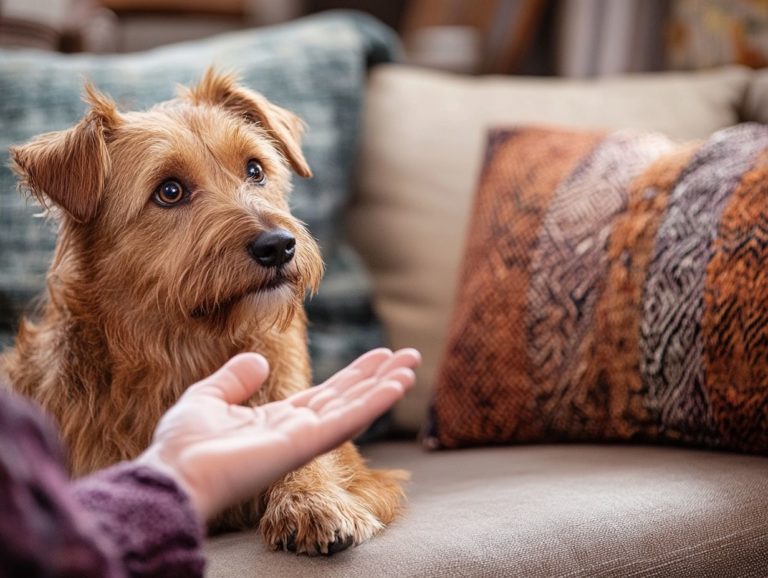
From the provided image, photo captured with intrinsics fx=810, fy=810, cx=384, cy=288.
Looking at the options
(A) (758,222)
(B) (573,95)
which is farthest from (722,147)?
(B) (573,95)

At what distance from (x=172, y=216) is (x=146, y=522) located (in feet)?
2.08

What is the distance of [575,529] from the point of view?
1.04 m

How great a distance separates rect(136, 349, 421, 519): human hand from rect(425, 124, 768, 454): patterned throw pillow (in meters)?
0.57

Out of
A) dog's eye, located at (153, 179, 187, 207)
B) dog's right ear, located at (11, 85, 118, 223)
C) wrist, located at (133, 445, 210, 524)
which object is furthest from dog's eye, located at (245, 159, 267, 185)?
wrist, located at (133, 445, 210, 524)

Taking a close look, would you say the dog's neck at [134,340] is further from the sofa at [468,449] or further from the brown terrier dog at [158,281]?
the sofa at [468,449]

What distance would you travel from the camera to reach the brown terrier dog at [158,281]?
1167 mm

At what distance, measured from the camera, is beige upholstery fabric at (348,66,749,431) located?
1872mm

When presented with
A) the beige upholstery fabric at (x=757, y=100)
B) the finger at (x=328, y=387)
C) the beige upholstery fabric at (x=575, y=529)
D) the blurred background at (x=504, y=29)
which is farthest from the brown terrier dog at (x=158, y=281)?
the blurred background at (x=504, y=29)

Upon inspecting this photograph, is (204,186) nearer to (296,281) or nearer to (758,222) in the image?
(296,281)

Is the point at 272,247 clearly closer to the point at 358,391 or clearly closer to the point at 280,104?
the point at 358,391

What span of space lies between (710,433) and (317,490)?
0.62 metres

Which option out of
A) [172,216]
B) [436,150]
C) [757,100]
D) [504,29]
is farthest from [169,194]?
[504,29]

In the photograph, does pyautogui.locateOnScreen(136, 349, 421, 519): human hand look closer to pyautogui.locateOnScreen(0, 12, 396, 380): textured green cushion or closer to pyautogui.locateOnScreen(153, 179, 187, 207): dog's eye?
pyautogui.locateOnScreen(153, 179, 187, 207): dog's eye

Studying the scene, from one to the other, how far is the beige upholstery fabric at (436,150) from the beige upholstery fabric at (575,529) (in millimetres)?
642
